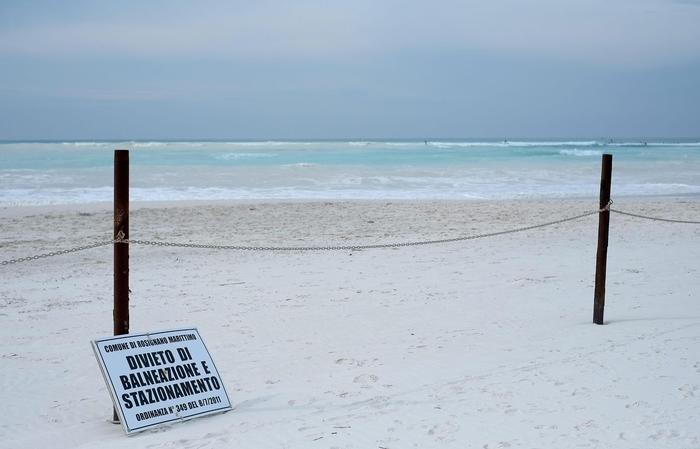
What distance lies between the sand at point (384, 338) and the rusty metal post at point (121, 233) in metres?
0.69

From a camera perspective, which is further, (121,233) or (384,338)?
(384,338)

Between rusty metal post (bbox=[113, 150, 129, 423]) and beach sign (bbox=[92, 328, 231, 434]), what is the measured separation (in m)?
0.18

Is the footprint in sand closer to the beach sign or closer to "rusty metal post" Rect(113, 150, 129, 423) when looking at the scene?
the beach sign

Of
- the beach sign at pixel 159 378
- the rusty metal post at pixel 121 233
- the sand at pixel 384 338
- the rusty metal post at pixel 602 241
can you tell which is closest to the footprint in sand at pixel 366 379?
the sand at pixel 384 338

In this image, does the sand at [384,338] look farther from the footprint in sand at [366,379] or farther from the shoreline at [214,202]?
the shoreline at [214,202]

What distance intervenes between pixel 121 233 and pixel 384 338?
2.64 m

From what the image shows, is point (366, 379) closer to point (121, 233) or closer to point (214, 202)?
point (121, 233)

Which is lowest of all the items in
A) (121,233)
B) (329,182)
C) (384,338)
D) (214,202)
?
(384,338)

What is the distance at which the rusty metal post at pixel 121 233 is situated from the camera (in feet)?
14.2

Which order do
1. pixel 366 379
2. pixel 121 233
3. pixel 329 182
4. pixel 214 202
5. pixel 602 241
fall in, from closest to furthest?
pixel 121 233 < pixel 366 379 < pixel 602 241 < pixel 214 202 < pixel 329 182

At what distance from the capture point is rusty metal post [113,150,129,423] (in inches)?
171

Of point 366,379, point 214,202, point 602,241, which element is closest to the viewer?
point 366,379

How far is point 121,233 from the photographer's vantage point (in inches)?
173

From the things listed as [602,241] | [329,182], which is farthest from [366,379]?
[329,182]
